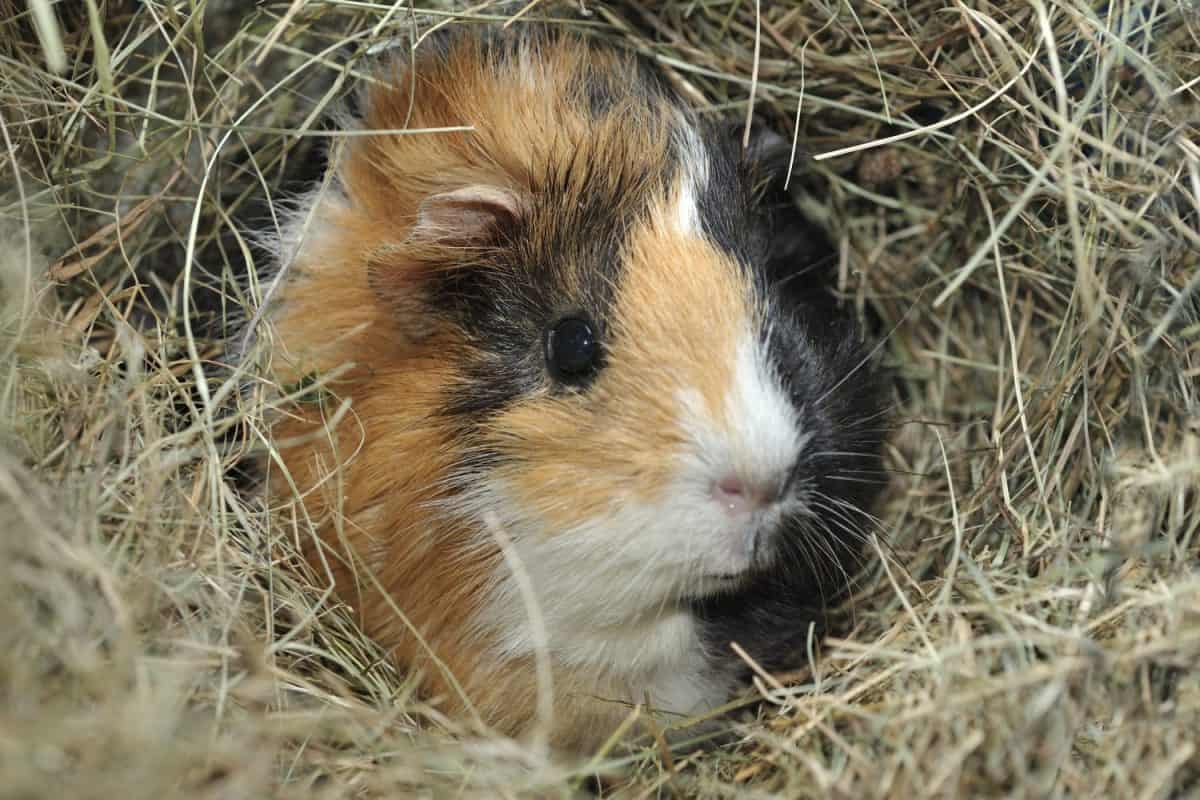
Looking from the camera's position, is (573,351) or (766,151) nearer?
(573,351)

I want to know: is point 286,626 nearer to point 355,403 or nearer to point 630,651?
point 355,403

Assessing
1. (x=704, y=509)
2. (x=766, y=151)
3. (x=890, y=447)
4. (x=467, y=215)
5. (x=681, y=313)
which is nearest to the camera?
(x=704, y=509)

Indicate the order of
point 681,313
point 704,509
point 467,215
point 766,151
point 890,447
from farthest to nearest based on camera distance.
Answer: point 890,447 → point 766,151 → point 467,215 → point 681,313 → point 704,509

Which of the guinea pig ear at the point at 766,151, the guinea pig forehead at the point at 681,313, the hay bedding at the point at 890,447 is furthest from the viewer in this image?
the guinea pig ear at the point at 766,151

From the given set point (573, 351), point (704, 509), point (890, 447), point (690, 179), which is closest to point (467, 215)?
point (573, 351)

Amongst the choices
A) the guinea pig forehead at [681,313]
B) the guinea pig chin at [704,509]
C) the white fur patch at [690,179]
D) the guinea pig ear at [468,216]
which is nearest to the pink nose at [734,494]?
the guinea pig chin at [704,509]

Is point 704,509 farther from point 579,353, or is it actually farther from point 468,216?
point 468,216

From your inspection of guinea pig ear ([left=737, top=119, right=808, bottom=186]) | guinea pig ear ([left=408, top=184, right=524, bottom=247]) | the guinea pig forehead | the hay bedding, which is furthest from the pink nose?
guinea pig ear ([left=737, top=119, right=808, bottom=186])

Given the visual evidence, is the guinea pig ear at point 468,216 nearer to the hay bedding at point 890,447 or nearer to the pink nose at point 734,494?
the hay bedding at point 890,447
